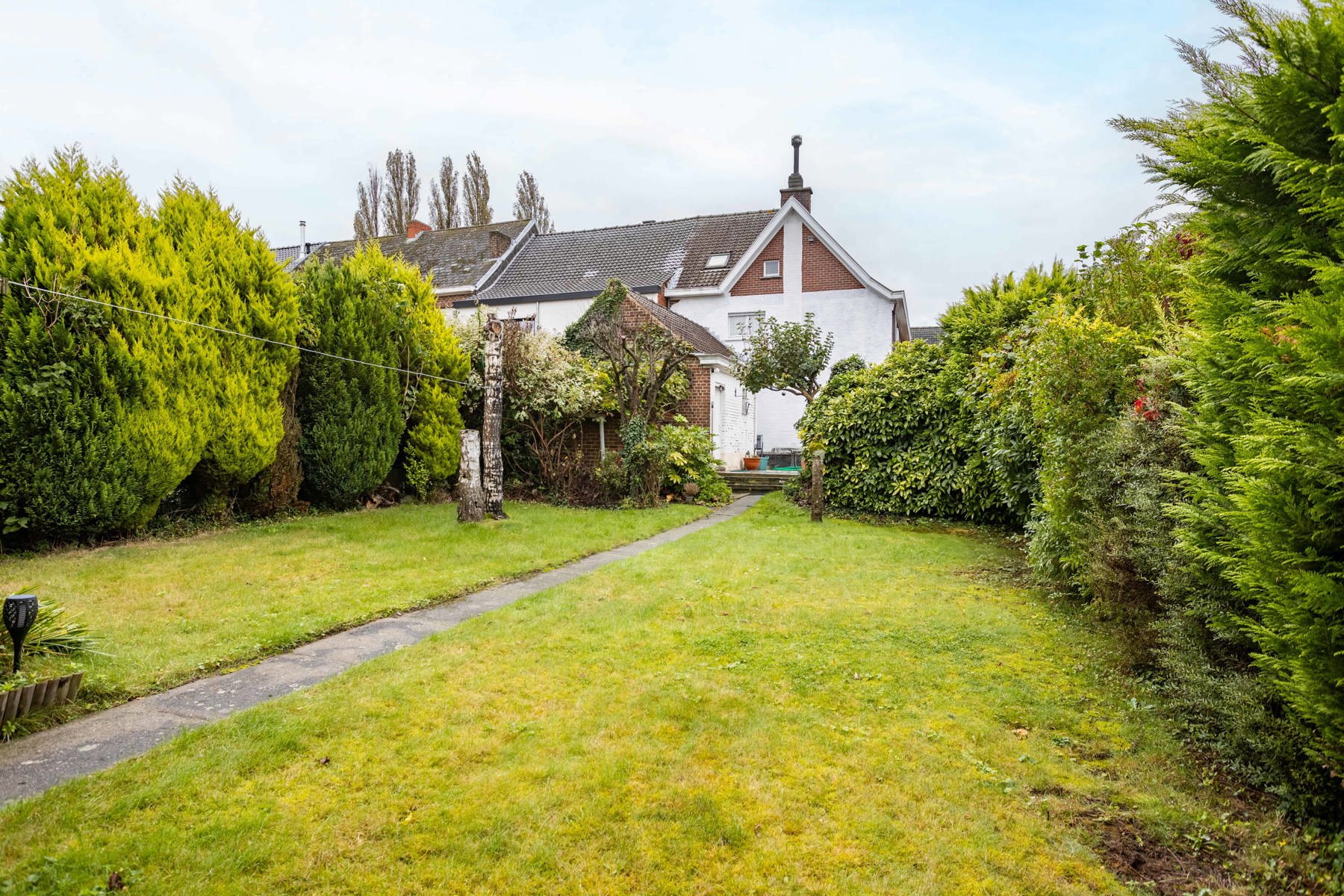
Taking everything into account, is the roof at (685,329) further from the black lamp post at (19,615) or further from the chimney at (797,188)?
the black lamp post at (19,615)

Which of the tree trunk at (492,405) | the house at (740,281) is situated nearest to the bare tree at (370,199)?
the house at (740,281)

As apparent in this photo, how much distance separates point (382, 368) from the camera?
11531 mm

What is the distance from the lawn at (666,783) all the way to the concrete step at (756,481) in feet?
39.9

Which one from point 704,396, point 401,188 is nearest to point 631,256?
point 704,396

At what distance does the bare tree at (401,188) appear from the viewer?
1576 inches

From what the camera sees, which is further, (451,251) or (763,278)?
(451,251)

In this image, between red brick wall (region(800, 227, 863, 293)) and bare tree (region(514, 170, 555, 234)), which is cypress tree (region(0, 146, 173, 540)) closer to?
red brick wall (region(800, 227, 863, 293))

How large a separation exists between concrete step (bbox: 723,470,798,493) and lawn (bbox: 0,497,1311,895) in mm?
12148

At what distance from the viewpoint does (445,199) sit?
40.0 meters

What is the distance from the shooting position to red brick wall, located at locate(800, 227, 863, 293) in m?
23.5

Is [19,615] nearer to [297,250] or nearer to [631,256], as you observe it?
[631,256]

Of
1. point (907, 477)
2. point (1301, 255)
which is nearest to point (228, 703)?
point (1301, 255)

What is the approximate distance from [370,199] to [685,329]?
3008 centimetres

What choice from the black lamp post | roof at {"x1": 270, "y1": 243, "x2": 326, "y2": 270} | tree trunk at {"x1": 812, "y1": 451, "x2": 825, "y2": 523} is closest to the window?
tree trunk at {"x1": 812, "y1": 451, "x2": 825, "y2": 523}
